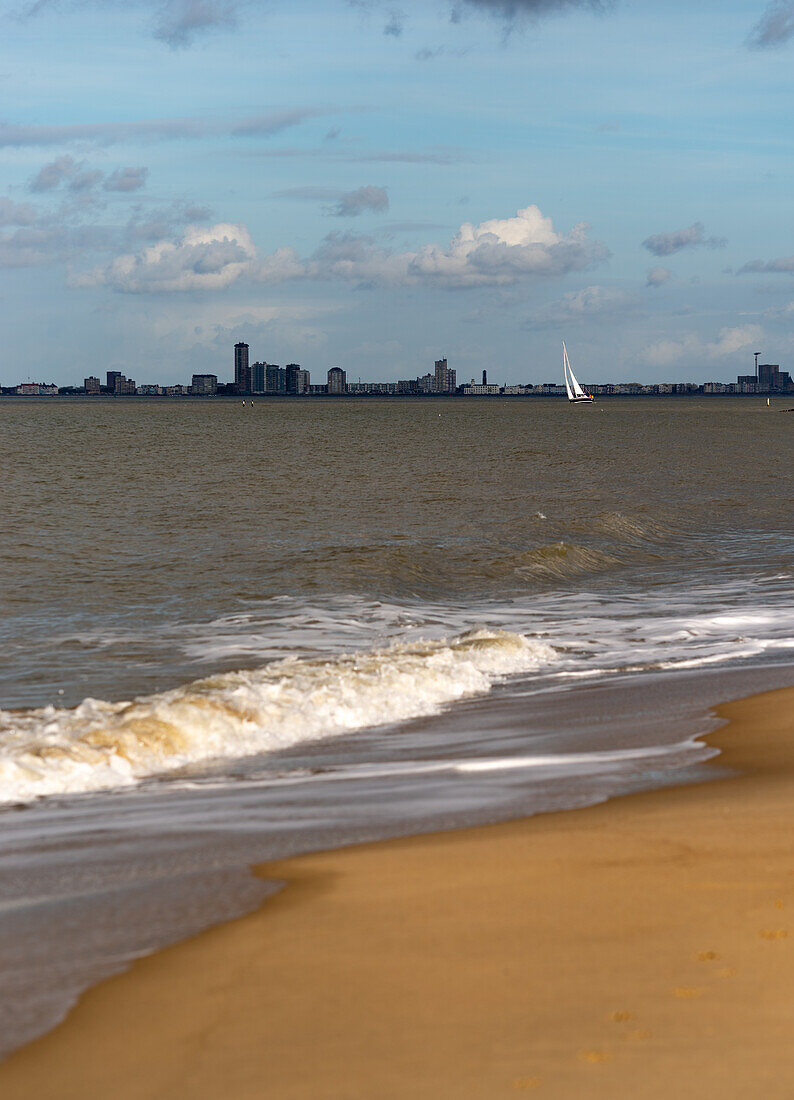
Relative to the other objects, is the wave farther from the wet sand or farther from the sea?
the wet sand

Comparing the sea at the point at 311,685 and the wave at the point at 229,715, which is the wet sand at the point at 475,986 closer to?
the sea at the point at 311,685

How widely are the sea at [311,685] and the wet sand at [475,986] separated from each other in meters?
0.36

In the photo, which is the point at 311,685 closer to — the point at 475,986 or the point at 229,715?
the point at 229,715

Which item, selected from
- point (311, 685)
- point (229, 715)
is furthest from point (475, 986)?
point (311, 685)

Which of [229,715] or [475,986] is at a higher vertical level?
[475,986]

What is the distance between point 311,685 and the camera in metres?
10.9

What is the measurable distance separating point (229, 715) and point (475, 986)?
584cm

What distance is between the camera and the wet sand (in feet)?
11.7

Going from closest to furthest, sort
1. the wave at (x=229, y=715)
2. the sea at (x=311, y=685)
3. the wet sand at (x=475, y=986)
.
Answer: the wet sand at (x=475, y=986)
the sea at (x=311, y=685)
the wave at (x=229, y=715)

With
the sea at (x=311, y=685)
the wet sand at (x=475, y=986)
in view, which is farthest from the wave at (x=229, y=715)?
the wet sand at (x=475, y=986)

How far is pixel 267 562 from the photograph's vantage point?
2272 centimetres

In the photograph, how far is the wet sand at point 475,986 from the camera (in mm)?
3572

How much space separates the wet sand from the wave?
3.13m

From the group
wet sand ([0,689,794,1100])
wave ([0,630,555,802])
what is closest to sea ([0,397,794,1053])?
wave ([0,630,555,802])
